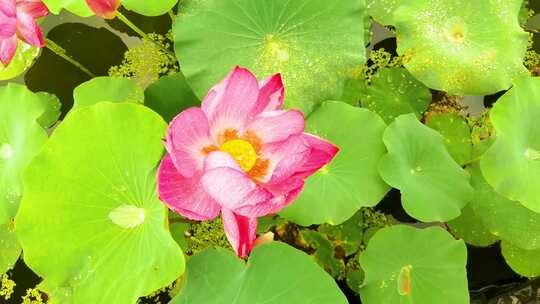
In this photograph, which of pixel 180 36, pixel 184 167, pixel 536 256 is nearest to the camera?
pixel 184 167

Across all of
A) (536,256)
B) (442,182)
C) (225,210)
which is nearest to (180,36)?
(225,210)

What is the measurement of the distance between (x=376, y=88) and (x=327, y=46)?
18.6 inches

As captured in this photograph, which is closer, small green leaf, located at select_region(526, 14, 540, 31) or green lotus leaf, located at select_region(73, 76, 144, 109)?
green lotus leaf, located at select_region(73, 76, 144, 109)

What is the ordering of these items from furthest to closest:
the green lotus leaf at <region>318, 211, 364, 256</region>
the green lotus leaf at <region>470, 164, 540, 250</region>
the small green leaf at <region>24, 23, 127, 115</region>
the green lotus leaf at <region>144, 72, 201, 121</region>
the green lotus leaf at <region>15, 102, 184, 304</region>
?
the small green leaf at <region>24, 23, 127, 115</region> < the green lotus leaf at <region>318, 211, 364, 256</region> < the green lotus leaf at <region>470, 164, 540, 250</region> < the green lotus leaf at <region>144, 72, 201, 121</region> < the green lotus leaf at <region>15, 102, 184, 304</region>

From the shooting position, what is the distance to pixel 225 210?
0.79 metres

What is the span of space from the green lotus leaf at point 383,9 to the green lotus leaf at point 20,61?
1.01 metres

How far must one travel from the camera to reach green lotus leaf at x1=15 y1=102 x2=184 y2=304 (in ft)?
3.18

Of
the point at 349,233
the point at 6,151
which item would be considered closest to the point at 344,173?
the point at 349,233

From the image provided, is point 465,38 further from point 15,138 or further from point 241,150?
point 15,138

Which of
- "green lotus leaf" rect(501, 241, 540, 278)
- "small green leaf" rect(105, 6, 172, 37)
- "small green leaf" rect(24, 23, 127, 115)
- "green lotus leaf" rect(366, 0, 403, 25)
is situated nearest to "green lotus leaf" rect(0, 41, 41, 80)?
"small green leaf" rect(24, 23, 127, 115)

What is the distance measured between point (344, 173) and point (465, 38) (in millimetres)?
440

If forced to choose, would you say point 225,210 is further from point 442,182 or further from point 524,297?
point 524,297

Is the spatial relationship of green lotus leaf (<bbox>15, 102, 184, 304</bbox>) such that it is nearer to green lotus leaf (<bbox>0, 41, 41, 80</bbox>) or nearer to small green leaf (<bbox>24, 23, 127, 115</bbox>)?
green lotus leaf (<bbox>0, 41, 41, 80</bbox>)

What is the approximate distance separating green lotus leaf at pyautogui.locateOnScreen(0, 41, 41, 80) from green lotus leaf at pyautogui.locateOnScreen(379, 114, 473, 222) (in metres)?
1.09
